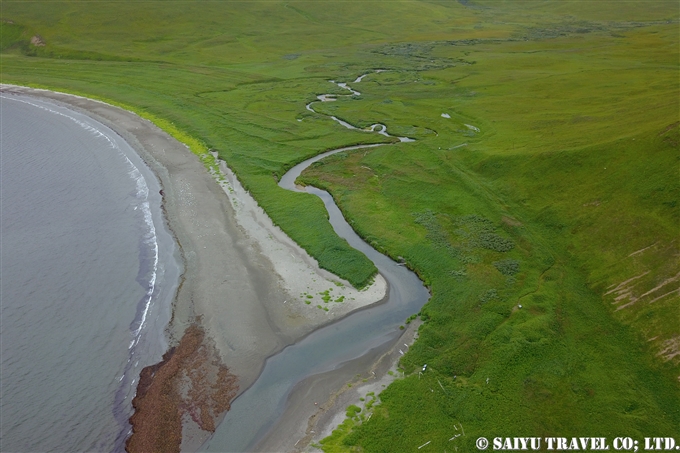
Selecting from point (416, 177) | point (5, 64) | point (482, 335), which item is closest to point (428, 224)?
point (416, 177)

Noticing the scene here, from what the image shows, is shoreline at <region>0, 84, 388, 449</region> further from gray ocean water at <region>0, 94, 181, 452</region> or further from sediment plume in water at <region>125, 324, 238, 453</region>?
gray ocean water at <region>0, 94, 181, 452</region>

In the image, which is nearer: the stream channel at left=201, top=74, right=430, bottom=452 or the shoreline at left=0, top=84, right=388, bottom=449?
the stream channel at left=201, top=74, right=430, bottom=452

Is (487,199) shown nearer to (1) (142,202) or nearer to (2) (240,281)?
(2) (240,281)

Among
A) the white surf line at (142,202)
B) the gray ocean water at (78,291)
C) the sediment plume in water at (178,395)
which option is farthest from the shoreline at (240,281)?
the white surf line at (142,202)

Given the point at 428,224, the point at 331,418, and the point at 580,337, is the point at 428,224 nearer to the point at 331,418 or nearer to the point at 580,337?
the point at 580,337

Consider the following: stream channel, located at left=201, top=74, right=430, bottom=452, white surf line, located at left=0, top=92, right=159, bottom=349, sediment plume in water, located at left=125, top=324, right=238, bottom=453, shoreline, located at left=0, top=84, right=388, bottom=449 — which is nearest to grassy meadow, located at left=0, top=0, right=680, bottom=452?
stream channel, located at left=201, top=74, right=430, bottom=452

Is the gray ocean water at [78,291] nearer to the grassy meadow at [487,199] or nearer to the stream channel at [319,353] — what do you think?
the stream channel at [319,353]
